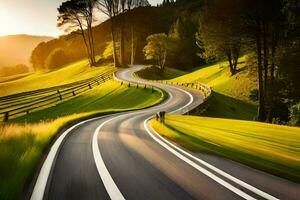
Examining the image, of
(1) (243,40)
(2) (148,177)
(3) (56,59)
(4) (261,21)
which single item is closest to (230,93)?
(1) (243,40)

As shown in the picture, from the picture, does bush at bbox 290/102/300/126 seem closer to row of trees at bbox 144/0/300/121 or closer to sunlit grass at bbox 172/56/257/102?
row of trees at bbox 144/0/300/121

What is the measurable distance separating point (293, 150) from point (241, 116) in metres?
28.6

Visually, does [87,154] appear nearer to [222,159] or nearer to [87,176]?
[87,176]

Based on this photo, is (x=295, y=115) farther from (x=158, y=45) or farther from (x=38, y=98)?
(x=158, y=45)

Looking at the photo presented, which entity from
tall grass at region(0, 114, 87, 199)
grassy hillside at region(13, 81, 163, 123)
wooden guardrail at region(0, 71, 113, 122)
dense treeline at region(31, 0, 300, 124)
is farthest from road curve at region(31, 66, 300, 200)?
grassy hillside at region(13, 81, 163, 123)

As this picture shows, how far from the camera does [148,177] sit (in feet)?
28.8

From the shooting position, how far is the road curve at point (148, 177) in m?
7.49

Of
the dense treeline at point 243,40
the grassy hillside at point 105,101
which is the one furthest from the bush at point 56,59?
the grassy hillside at point 105,101

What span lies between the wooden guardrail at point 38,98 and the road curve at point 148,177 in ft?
96.7

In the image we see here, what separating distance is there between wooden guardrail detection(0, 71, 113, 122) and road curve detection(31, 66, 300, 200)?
29.5m

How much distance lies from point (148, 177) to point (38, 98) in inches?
1990

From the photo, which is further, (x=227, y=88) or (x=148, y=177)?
(x=227, y=88)

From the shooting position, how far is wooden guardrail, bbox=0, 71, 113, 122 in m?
42.8

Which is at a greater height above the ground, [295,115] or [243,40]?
[243,40]
